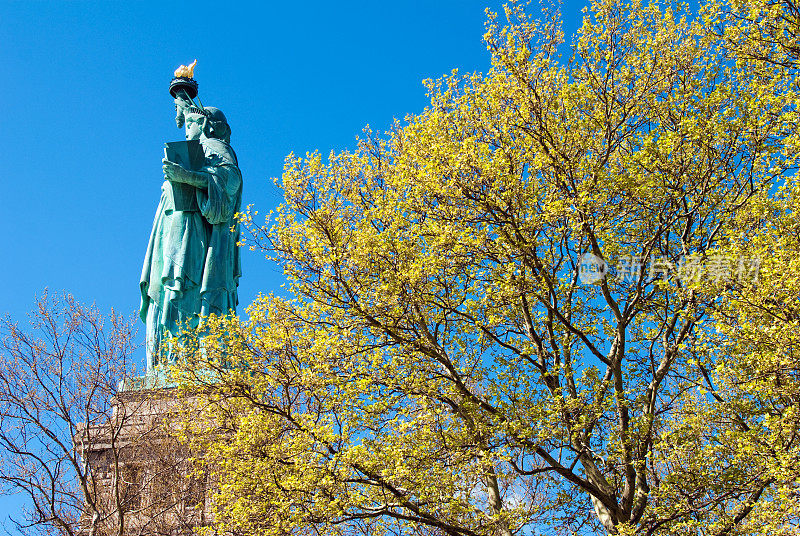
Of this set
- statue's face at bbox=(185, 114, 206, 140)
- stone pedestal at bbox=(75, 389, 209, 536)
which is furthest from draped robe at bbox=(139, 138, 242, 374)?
stone pedestal at bbox=(75, 389, 209, 536)

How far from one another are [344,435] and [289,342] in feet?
6.57

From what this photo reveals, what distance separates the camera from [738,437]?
410 inches

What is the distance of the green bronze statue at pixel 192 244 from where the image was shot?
Result: 20531 mm

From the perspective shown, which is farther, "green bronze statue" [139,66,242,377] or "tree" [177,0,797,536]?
"green bronze statue" [139,66,242,377]

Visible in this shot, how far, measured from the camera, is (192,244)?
69.7ft

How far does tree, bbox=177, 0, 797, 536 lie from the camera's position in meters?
11.3

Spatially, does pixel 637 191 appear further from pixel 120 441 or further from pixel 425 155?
pixel 120 441

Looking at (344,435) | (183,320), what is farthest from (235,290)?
(344,435)

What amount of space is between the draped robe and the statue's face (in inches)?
30.6

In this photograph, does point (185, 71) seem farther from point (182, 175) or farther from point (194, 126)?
point (182, 175)

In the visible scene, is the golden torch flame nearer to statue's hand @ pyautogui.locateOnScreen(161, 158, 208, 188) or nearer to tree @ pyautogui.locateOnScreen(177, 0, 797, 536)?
statue's hand @ pyautogui.locateOnScreen(161, 158, 208, 188)

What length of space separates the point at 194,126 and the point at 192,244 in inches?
167
